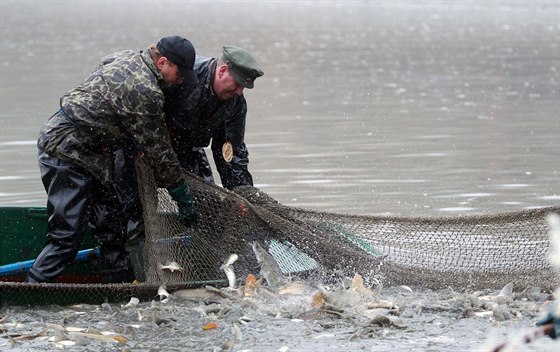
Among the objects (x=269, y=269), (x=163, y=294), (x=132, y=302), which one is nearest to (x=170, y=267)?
(x=163, y=294)

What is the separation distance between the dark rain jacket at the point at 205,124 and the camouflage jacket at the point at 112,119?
1.38 feet

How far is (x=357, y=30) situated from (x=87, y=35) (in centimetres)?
1097

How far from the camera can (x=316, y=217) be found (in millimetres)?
7594

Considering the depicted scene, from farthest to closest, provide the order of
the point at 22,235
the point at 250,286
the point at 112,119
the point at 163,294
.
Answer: the point at 22,235 < the point at 250,286 < the point at 163,294 < the point at 112,119

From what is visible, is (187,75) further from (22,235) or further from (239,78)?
(22,235)

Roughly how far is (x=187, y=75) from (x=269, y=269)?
58.8 inches

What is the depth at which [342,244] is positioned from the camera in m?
7.52

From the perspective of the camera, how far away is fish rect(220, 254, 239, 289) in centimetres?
726

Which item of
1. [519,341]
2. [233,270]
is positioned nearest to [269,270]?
[233,270]

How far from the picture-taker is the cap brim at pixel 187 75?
7.09 metres

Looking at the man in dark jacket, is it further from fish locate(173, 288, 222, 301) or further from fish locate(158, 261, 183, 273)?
fish locate(173, 288, 222, 301)

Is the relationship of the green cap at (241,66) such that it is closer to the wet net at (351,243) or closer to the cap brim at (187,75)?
the cap brim at (187,75)

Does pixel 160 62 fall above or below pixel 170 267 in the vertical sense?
above

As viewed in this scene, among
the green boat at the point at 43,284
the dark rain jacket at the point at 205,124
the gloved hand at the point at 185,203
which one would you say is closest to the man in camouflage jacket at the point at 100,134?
the gloved hand at the point at 185,203
